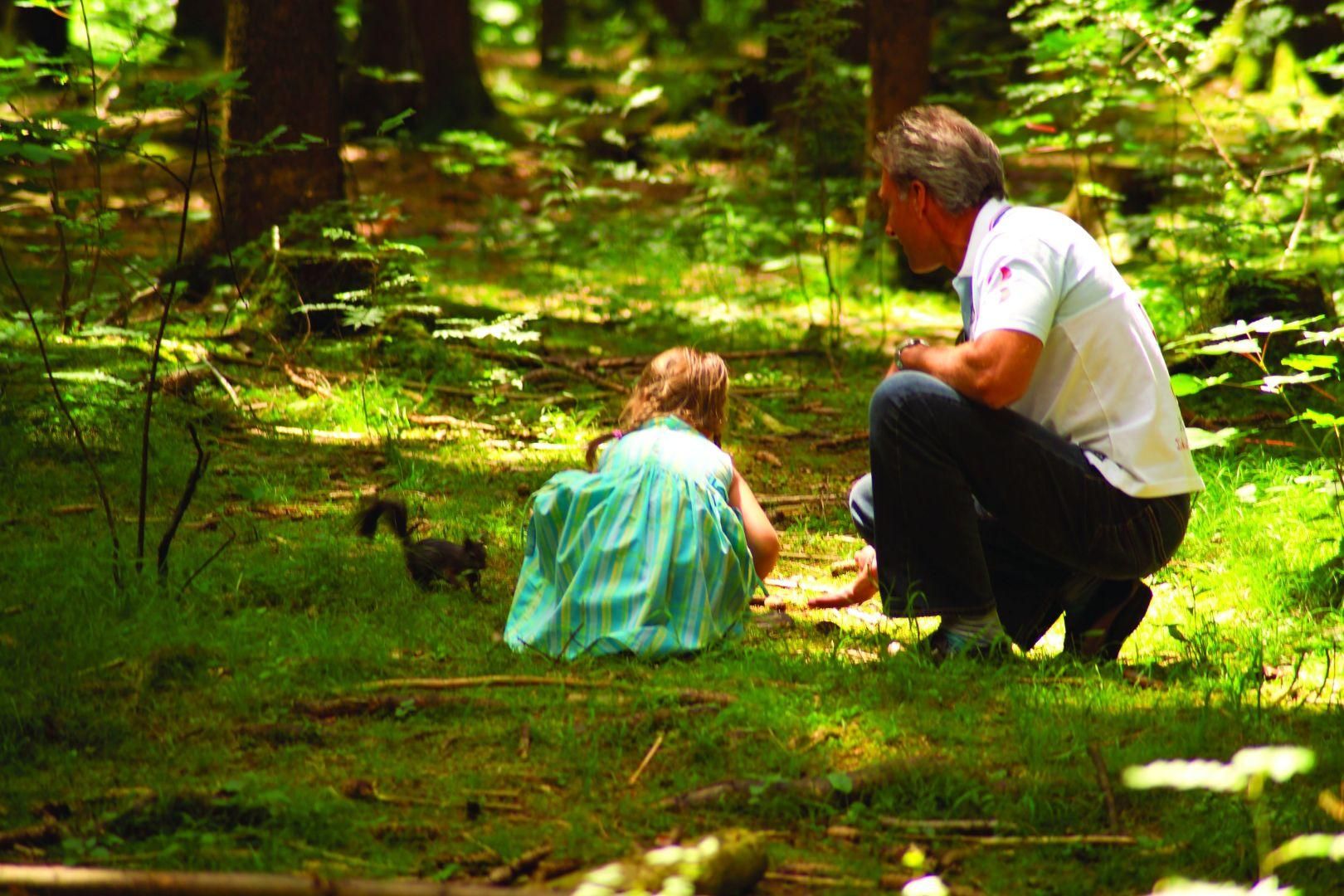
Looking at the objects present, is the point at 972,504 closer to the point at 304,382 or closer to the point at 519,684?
the point at 519,684

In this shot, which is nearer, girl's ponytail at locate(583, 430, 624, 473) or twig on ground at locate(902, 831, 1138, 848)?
twig on ground at locate(902, 831, 1138, 848)

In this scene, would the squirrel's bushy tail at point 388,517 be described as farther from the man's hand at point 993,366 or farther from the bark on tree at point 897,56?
the bark on tree at point 897,56

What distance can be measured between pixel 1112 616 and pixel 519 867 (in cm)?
229

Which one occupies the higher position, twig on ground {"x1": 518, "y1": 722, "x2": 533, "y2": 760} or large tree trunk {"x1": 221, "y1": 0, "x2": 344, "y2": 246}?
large tree trunk {"x1": 221, "y1": 0, "x2": 344, "y2": 246}

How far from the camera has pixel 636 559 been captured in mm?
3812

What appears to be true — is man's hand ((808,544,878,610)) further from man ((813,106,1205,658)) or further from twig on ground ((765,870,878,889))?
twig on ground ((765,870,878,889))

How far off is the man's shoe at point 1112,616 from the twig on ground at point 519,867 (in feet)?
6.80

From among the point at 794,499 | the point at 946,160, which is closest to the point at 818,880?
the point at 946,160

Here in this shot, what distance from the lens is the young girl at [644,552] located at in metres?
3.78

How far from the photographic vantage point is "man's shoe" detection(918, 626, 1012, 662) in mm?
3756

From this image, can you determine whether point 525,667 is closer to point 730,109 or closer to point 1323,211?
point 1323,211

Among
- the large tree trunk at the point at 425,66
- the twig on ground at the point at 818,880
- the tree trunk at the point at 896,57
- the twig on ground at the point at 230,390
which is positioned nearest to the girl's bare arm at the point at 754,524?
the twig on ground at the point at 818,880

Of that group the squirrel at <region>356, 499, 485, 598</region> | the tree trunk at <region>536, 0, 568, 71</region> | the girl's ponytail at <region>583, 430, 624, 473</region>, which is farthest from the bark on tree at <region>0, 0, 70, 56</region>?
the girl's ponytail at <region>583, 430, 624, 473</region>

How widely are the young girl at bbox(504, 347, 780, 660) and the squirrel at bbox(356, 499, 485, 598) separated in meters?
0.32
